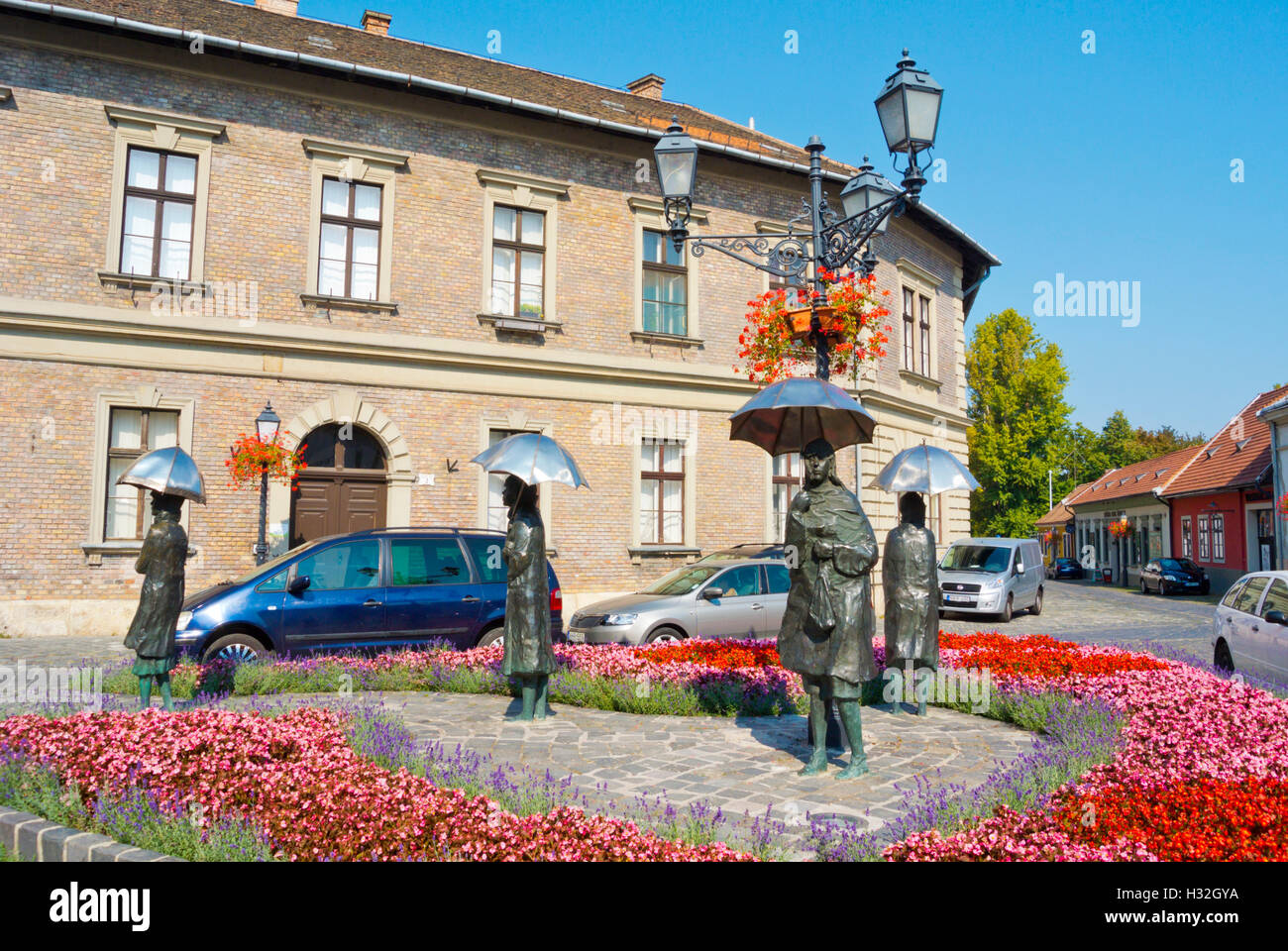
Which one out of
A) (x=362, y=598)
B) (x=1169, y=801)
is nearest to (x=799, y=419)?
(x=1169, y=801)

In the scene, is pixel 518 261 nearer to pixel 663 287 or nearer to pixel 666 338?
pixel 663 287

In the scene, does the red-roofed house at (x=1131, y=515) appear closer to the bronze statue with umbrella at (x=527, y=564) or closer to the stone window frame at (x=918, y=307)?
the stone window frame at (x=918, y=307)

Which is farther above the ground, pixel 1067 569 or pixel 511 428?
pixel 511 428

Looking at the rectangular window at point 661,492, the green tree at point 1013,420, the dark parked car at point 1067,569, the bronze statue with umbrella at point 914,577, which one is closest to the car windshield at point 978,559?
the rectangular window at point 661,492

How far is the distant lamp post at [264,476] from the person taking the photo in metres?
14.0

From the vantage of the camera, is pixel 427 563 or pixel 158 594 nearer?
pixel 158 594

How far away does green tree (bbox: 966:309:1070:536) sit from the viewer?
44.2 metres

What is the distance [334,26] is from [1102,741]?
66.7 ft

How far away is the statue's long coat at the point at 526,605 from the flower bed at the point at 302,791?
1.82 meters

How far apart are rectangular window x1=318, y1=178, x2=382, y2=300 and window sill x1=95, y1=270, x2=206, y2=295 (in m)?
2.04

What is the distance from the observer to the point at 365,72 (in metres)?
15.7

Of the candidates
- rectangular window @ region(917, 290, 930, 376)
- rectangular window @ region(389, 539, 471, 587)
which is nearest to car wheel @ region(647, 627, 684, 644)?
rectangular window @ region(389, 539, 471, 587)

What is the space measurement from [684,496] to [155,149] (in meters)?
11.5
